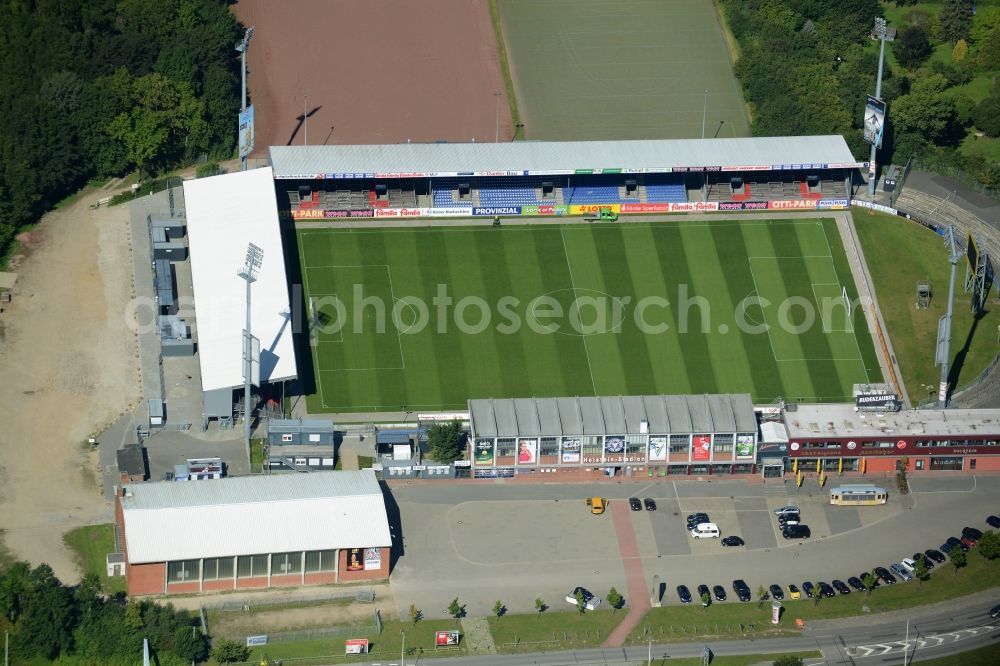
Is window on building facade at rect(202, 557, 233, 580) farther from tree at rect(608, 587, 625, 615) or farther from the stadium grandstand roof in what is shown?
tree at rect(608, 587, 625, 615)

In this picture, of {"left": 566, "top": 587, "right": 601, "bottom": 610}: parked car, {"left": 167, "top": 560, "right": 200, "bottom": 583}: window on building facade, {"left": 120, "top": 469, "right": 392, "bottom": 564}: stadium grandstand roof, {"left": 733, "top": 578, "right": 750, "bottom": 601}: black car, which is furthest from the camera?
{"left": 733, "top": 578, "right": 750, "bottom": 601}: black car

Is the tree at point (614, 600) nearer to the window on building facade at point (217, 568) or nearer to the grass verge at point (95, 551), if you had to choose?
the window on building facade at point (217, 568)

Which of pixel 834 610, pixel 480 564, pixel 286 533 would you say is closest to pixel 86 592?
pixel 286 533

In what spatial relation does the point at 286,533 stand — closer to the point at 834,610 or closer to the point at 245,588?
the point at 245,588

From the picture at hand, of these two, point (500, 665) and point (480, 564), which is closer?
point (500, 665)

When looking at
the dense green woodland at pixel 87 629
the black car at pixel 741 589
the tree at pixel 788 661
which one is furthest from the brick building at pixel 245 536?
the tree at pixel 788 661

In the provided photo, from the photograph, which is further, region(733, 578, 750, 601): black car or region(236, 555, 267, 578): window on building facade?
region(733, 578, 750, 601): black car

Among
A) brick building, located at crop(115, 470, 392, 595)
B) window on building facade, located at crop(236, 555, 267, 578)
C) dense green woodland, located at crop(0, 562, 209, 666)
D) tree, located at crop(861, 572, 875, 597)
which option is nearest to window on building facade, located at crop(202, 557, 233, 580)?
brick building, located at crop(115, 470, 392, 595)
